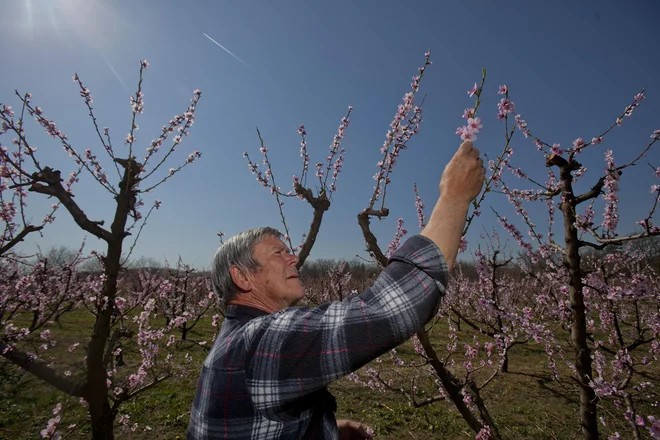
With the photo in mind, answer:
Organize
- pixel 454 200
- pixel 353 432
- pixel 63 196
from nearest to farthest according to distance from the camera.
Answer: pixel 454 200 < pixel 353 432 < pixel 63 196

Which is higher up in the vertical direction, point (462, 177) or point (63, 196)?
point (63, 196)

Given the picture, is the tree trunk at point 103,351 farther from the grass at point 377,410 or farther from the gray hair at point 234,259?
the grass at point 377,410

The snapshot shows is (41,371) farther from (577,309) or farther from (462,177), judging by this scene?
(577,309)

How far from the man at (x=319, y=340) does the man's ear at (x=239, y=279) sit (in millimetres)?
159

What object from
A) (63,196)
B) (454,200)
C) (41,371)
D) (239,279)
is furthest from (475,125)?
(41,371)

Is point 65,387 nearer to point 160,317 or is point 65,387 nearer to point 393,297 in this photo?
point 393,297

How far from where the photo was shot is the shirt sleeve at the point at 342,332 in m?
0.89

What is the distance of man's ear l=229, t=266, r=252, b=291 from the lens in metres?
1.43

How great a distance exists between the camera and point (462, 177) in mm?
1064

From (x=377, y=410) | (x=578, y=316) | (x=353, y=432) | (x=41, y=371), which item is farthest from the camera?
(x=377, y=410)

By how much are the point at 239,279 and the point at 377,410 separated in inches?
284

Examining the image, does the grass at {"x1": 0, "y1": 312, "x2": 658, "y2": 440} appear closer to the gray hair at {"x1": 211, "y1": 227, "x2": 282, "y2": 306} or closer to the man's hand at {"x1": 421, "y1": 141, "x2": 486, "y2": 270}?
the gray hair at {"x1": 211, "y1": 227, "x2": 282, "y2": 306}

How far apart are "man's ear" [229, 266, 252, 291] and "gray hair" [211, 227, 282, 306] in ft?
0.08

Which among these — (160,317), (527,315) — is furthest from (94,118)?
(160,317)
